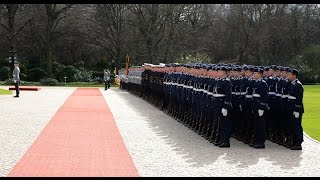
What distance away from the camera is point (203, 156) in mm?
10211

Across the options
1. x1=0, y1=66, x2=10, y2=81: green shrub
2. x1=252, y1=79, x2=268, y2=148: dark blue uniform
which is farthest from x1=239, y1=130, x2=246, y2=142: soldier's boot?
x1=0, y1=66, x2=10, y2=81: green shrub

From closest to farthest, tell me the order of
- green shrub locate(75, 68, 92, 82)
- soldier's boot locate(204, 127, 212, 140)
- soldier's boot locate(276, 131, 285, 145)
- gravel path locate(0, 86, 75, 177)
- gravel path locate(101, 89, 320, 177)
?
gravel path locate(101, 89, 320, 177) → gravel path locate(0, 86, 75, 177) → soldier's boot locate(276, 131, 285, 145) → soldier's boot locate(204, 127, 212, 140) → green shrub locate(75, 68, 92, 82)

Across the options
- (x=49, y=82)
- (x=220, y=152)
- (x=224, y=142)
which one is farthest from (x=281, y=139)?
(x=49, y=82)

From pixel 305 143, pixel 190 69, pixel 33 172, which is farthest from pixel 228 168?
pixel 190 69

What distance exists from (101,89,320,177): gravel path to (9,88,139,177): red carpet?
30cm

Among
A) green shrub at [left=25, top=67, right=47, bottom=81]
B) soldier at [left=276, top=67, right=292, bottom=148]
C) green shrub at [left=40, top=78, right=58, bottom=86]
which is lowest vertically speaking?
green shrub at [left=40, top=78, right=58, bottom=86]

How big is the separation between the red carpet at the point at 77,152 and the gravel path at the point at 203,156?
0.30 meters

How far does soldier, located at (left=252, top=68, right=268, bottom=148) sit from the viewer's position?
1145 centimetres

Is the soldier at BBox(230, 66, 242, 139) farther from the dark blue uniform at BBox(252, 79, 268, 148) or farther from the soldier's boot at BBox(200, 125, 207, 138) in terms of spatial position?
the soldier's boot at BBox(200, 125, 207, 138)

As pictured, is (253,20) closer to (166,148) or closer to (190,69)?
(190,69)

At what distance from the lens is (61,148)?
1102 cm

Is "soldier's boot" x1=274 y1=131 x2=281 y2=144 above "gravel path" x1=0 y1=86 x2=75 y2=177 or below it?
above

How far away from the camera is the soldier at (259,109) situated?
11453mm

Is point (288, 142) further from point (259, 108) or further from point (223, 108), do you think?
point (223, 108)
